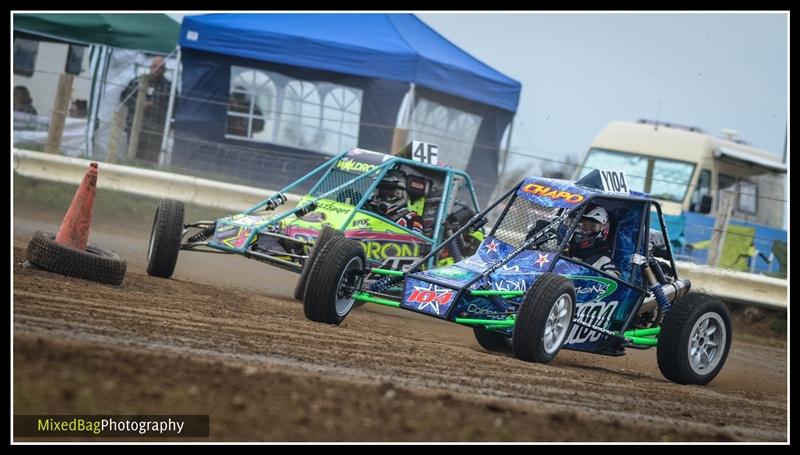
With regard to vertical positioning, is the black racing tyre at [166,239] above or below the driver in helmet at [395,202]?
below

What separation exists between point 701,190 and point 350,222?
7.41m

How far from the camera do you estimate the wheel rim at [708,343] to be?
26.0 feet

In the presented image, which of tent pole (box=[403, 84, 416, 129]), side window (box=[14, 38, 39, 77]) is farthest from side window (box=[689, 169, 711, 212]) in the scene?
side window (box=[14, 38, 39, 77])

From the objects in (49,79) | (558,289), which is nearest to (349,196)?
(558,289)

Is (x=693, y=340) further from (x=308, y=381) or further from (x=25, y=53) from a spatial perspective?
(x=25, y=53)

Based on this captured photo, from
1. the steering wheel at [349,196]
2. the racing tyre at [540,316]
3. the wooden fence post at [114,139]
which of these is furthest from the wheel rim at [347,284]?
the wooden fence post at [114,139]

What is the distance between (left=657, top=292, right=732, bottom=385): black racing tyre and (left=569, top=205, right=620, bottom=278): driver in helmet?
629 millimetres

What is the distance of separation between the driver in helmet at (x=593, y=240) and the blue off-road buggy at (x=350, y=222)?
99 cm

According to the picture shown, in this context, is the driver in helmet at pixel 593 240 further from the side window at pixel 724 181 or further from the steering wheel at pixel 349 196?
the side window at pixel 724 181

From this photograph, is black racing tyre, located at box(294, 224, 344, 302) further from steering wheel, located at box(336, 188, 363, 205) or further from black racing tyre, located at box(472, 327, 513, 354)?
steering wheel, located at box(336, 188, 363, 205)

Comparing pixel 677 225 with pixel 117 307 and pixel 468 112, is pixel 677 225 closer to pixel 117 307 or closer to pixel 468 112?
pixel 468 112

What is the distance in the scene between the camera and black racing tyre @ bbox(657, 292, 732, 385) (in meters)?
7.67

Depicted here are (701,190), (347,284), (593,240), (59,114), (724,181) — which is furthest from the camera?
(724,181)

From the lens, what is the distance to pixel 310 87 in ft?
55.4
